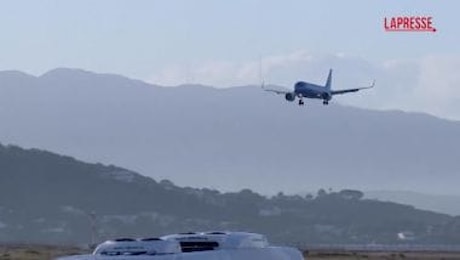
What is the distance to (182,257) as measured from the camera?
86.6ft

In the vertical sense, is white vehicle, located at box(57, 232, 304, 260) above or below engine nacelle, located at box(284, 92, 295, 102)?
below

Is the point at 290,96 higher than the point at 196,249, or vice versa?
the point at 290,96

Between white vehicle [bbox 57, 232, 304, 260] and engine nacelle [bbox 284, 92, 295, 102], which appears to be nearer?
white vehicle [bbox 57, 232, 304, 260]

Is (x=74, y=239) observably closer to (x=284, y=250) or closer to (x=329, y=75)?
(x=329, y=75)

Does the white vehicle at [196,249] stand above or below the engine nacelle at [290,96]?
below

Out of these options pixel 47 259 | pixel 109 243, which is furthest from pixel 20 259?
pixel 109 243

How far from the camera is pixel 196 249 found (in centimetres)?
3034

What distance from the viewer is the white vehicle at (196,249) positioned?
86.1 feet

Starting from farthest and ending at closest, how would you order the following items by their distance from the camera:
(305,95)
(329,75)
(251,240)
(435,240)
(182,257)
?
(435,240) → (329,75) → (305,95) → (251,240) → (182,257)

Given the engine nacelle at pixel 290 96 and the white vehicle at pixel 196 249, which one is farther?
the engine nacelle at pixel 290 96

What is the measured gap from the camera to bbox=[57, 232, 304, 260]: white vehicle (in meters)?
26.2

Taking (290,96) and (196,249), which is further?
(290,96)

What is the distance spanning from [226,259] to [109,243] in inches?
122

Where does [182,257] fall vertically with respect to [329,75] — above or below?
below
